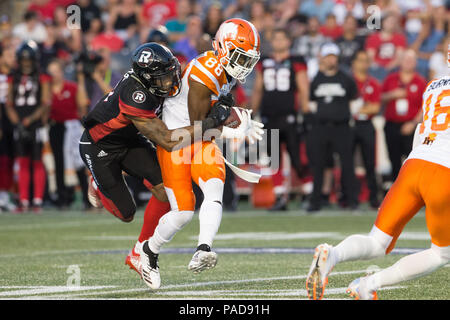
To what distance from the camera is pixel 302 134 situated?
13.4 metres

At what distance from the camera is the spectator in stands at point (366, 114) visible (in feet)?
40.1

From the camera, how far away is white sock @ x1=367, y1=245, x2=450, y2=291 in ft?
15.1

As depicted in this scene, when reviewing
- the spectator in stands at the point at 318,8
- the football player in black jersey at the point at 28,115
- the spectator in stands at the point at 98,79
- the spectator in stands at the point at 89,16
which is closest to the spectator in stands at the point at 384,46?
the spectator in stands at the point at 318,8

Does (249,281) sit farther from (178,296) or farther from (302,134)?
(302,134)

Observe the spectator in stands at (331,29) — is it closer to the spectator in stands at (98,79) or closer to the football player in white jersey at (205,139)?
the spectator in stands at (98,79)

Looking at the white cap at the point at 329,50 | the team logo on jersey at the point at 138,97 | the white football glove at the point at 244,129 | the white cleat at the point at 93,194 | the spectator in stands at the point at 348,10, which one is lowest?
the white cleat at the point at 93,194

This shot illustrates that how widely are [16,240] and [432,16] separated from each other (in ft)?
27.9

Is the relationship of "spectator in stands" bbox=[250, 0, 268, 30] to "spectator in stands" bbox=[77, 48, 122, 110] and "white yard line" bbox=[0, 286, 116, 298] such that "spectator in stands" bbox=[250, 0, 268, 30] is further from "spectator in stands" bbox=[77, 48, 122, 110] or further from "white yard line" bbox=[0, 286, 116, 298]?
"white yard line" bbox=[0, 286, 116, 298]

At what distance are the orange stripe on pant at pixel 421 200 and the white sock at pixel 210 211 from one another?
1208 millimetres

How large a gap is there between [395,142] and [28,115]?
519cm

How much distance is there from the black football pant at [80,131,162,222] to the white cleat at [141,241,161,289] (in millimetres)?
598

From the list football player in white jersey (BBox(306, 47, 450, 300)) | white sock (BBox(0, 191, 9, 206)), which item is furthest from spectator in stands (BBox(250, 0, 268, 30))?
football player in white jersey (BBox(306, 47, 450, 300))
